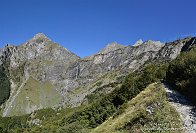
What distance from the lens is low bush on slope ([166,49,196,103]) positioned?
45359 millimetres

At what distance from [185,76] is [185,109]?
42.7ft

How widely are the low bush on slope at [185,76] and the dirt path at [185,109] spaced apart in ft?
3.77

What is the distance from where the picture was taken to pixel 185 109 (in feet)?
125

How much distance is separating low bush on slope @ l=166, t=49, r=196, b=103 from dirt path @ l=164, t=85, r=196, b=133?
1149 mm

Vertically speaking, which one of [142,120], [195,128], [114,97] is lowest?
[195,128]

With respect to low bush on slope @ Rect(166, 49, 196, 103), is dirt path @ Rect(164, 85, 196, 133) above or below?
below

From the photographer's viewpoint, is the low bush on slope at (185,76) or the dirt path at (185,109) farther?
the low bush on slope at (185,76)

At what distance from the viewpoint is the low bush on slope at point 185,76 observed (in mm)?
45359

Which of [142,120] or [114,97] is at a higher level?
[114,97]

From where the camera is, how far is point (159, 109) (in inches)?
1496

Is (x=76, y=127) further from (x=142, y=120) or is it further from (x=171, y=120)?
(x=171, y=120)

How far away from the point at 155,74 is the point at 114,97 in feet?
73.8

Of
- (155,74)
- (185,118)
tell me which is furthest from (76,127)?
(155,74)

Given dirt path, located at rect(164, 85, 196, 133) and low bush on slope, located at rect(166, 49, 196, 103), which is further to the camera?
low bush on slope, located at rect(166, 49, 196, 103)
